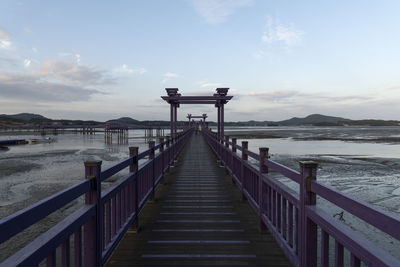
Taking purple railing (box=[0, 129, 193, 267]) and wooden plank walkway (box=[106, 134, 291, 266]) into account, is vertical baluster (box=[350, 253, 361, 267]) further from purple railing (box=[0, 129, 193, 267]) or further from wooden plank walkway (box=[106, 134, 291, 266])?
purple railing (box=[0, 129, 193, 267])

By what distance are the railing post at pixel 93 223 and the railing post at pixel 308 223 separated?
2152mm

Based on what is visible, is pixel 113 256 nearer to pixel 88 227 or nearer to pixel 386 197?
pixel 88 227

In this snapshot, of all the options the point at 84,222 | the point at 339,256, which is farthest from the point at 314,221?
the point at 84,222

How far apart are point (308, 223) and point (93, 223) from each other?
2203 mm

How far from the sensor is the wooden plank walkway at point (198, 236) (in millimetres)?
3662

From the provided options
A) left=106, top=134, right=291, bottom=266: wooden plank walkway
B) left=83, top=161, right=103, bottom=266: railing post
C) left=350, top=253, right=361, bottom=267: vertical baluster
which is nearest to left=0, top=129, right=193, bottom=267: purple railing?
left=83, top=161, right=103, bottom=266: railing post

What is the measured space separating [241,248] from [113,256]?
188cm

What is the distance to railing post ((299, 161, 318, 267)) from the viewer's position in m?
2.64

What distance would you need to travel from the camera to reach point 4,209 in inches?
365

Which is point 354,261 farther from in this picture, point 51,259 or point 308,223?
point 51,259

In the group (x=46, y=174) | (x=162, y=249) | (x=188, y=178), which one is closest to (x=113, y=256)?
(x=162, y=249)

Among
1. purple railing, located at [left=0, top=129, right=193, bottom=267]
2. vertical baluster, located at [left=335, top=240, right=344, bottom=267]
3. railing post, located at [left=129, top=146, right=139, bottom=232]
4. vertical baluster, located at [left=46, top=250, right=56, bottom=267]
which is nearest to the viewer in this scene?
purple railing, located at [left=0, top=129, right=193, bottom=267]

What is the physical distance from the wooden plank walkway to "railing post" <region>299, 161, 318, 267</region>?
3.28 ft

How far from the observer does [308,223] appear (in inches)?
104
